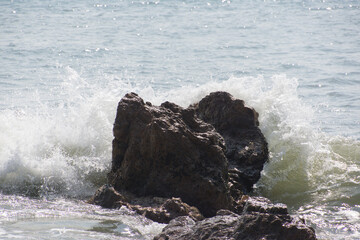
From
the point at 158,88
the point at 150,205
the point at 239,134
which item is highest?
the point at 239,134

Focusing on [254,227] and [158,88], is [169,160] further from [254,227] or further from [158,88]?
[158,88]

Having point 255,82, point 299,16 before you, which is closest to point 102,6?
point 299,16

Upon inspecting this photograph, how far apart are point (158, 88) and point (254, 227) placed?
835 centimetres

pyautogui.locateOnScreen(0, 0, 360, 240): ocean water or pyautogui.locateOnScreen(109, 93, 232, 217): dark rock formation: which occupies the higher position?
pyautogui.locateOnScreen(109, 93, 232, 217): dark rock formation

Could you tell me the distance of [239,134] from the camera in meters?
6.89

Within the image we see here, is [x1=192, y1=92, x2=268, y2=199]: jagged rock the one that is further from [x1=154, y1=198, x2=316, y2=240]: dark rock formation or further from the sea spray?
[x1=154, y1=198, x2=316, y2=240]: dark rock formation

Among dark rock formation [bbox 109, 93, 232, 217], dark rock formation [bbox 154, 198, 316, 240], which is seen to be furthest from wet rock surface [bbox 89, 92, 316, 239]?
dark rock formation [bbox 154, 198, 316, 240]

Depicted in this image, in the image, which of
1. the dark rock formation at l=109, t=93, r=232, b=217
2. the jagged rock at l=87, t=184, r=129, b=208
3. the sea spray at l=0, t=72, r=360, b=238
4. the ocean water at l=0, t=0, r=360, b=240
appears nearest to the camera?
the jagged rock at l=87, t=184, r=129, b=208

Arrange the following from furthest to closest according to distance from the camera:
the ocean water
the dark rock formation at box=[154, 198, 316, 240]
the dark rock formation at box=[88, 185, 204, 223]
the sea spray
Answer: the sea spray → the ocean water → the dark rock formation at box=[88, 185, 204, 223] → the dark rock formation at box=[154, 198, 316, 240]

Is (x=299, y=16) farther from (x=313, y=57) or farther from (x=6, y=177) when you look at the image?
(x=6, y=177)

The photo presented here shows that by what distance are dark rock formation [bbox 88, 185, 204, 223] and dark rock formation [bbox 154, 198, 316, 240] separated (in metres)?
0.76

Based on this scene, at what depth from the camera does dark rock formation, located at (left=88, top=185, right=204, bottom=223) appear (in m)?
5.07

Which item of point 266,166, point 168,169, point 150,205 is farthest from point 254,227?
point 266,166

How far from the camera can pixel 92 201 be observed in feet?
18.4
